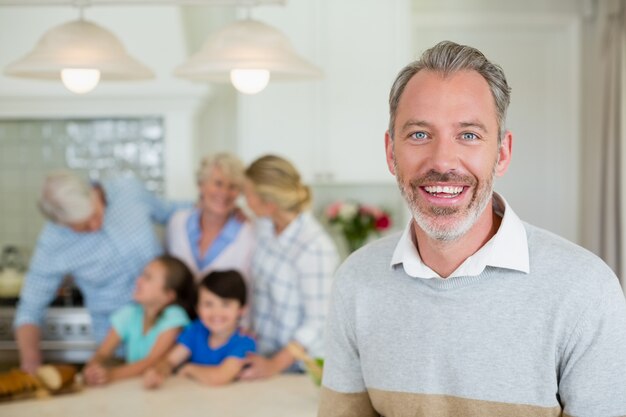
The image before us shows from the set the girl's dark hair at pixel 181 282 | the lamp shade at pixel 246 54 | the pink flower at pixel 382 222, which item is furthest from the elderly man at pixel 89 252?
the pink flower at pixel 382 222

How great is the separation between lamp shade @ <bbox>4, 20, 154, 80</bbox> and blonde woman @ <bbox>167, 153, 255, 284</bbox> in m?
1.03

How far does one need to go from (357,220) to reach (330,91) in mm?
650

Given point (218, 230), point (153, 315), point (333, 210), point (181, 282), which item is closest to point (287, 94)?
point (333, 210)

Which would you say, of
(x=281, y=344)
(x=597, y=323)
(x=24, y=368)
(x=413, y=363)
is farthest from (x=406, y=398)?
(x=24, y=368)

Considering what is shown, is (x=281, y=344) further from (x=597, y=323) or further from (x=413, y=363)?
(x=597, y=323)

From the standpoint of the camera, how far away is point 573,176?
5.00 metres

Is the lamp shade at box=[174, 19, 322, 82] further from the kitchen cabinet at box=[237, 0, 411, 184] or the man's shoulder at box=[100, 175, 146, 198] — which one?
the kitchen cabinet at box=[237, 0, 411, 184]

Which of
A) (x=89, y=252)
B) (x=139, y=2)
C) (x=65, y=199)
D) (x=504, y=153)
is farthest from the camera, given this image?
(x=89, y=252)

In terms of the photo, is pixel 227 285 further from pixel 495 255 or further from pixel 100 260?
pixel 495 255

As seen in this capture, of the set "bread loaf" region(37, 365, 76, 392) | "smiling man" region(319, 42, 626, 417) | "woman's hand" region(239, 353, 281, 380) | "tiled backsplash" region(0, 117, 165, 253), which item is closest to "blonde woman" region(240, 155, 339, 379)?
"woman's hand" region(239, 353, 281, 380)

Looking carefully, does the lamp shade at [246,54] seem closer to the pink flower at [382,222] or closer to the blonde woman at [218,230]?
the blonde woman at [218,230]

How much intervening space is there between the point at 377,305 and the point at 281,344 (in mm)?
1488

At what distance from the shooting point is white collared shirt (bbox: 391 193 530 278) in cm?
153

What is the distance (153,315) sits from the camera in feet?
10.4
